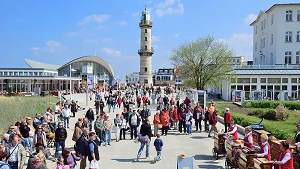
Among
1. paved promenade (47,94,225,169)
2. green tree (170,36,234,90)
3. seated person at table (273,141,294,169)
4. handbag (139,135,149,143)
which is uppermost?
green tree (170,36,234,90)

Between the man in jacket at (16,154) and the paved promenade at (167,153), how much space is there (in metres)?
2.43

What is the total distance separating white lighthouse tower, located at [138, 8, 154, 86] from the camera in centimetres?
8081

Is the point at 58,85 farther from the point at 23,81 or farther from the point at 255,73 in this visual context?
the point at 255,73

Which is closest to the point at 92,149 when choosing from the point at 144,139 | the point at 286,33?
the point at 144,139

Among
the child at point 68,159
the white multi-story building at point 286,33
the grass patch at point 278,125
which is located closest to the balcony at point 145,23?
the white multi-story building at point 286,33

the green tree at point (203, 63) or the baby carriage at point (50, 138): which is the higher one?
the green tree at point (203, 63)

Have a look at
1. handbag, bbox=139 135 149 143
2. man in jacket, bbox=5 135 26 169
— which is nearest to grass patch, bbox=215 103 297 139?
handbag, bbox=139 135 149 143

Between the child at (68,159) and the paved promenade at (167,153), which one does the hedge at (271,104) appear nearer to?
the paved promenade at (167,153)

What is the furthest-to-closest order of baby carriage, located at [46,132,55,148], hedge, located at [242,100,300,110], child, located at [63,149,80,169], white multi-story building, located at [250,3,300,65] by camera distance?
white multi-story building, located at [250,3,300,65] < hedge, located at [242,100,300,110] < baby carriage, located at [46,132,55,148] < child, located at [63,149,80,169]

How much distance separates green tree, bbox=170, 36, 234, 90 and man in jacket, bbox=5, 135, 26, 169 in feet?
90.9

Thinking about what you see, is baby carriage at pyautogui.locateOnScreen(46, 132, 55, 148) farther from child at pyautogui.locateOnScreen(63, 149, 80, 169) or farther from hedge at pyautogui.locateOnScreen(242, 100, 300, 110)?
hedge at pyautogui.locateOnScreen(242, 100, 300, 110)

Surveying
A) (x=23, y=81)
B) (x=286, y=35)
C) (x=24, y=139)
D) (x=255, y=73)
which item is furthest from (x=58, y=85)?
(x=24, y=139)

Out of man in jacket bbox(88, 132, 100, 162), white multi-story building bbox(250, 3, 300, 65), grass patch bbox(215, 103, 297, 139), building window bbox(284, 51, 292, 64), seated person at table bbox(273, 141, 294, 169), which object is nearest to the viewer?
seated person at table bbox(273, 141, 294, 169)

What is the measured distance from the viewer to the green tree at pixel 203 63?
3447cm
